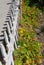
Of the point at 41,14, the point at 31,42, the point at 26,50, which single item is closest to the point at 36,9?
the point at 41,14

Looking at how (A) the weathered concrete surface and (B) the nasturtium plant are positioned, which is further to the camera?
(A) the weathered concrete surface

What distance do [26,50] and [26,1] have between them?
376 centimetres

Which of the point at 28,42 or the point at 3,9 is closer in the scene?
the point at 28,42

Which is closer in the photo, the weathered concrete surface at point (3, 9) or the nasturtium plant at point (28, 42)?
the nasturtium plant at point (28, 42)

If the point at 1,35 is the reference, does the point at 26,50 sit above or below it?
below

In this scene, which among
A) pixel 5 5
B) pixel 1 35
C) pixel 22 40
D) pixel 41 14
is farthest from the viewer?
pixel 41 14

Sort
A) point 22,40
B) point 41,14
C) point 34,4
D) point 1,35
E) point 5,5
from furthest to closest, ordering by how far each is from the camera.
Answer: point 34,4 < point 41,14 < point 5,5 < point 22,40 < point 1,35

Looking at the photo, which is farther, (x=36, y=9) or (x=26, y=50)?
(x=36, y=9)

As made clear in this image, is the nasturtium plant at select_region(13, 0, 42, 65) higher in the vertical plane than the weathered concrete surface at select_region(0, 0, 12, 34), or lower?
lower

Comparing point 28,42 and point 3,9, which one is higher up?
point 3,9

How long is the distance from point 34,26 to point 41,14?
1.13m

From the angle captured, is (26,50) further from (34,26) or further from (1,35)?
(34,26)

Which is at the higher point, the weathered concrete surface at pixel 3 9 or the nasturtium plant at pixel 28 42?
the weathered concrete surface at pixel 3 9

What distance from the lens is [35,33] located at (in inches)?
297
